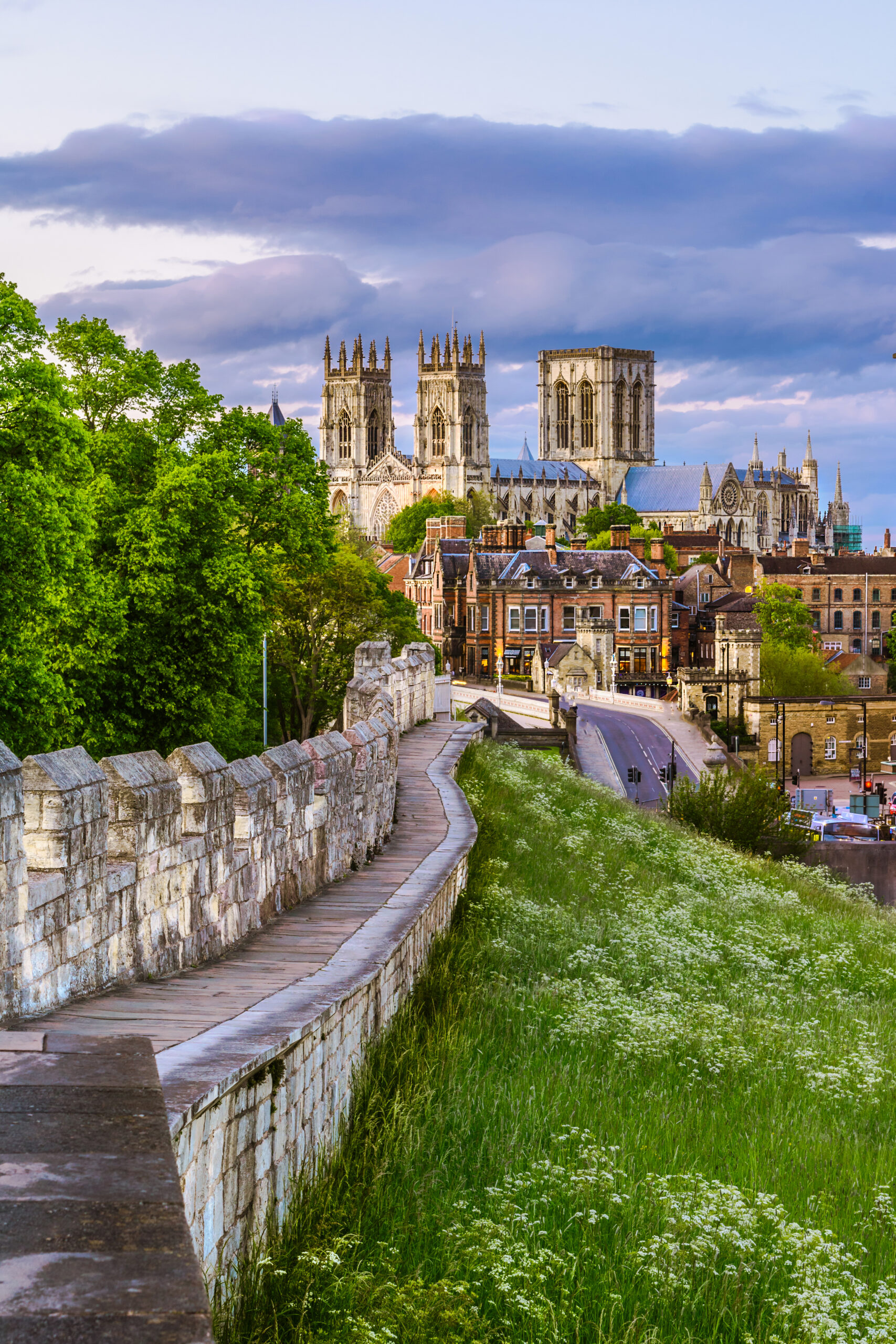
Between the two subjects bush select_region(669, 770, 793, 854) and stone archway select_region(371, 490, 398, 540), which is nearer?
bush select_region(669, 770, 793, 854)

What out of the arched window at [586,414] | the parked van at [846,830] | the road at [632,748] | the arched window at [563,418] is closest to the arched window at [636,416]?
the arched window at [586,414]

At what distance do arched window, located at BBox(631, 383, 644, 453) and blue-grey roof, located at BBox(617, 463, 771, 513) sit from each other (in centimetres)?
672

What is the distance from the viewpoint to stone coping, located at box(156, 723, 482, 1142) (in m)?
5.00

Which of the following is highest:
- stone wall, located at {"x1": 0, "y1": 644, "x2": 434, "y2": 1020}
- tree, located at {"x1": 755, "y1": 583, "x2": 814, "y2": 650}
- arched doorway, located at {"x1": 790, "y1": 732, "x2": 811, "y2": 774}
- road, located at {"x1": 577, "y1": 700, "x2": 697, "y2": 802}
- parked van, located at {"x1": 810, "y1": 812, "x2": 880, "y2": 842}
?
tree, located at {"x1": 755, "y1": 583, "x2": 814, "y2": 650}

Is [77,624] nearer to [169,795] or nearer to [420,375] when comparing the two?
[169,795]

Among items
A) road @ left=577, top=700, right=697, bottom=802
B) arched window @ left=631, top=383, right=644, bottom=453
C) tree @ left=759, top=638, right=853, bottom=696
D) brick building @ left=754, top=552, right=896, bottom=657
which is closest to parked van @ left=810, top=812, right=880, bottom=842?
road @ left=577, top=700, right=697, bottom=802

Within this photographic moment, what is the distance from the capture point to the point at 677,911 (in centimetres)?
1570

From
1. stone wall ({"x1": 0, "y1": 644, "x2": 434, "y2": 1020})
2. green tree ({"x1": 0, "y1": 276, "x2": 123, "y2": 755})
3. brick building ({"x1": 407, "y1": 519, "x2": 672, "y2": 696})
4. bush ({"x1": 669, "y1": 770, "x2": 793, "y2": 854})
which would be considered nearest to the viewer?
stone wall ({"x1": 0, "y1": 644, "x2": 434, "y2": 1020})

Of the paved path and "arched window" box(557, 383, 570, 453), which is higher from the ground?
"arched window" box(557, 383, 570, 453)

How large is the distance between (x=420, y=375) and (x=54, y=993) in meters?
177

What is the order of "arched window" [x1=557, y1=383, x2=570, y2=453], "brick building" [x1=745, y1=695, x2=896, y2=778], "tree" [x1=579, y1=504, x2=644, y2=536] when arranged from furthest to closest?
"arched window" [x1=557, y1=383, x2=570, y2=453] → "tree" [x1=579, y1=504, x2=644, y2=536] → "brick building" [x1=745, y1=695, x2=896, y2=778]

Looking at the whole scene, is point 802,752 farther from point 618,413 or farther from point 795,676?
point 618,413

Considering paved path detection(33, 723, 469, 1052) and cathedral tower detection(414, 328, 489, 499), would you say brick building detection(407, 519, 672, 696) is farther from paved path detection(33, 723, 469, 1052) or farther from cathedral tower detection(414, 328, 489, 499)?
cathedral tower detection(414, 328, 489, 499)

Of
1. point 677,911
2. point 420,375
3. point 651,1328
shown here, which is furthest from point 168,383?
point 420,375
